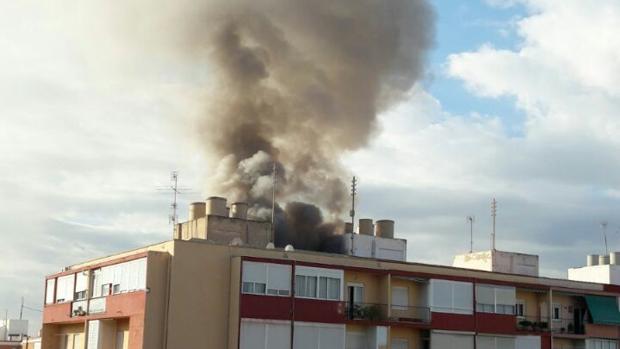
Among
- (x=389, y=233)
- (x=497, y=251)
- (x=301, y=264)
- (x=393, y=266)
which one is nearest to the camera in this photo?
(x=301, y=264)

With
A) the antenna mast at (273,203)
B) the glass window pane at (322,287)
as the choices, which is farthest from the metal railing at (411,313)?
the antenna mast at (273,203)

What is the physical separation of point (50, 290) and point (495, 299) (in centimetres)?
2837

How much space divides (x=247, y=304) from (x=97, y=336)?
9441 mm

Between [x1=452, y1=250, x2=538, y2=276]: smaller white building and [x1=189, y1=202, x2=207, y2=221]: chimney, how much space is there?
71.0ft

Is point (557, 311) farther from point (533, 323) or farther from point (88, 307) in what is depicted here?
point (88, 307)

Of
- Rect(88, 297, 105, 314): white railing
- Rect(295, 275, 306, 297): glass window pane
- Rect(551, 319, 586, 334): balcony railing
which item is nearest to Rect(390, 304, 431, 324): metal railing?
Rect(295, 275, 306, 297): glass window pane

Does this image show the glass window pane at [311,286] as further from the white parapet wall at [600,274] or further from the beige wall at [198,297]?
the white parapet wall at [600,274]

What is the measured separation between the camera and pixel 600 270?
7656cm

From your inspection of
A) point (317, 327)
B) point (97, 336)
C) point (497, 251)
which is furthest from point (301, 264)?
point (497, 251)

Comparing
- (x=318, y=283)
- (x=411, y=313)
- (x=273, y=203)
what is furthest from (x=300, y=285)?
(x=273, y=203)

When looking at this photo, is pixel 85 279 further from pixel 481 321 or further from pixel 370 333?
pixel 481 321

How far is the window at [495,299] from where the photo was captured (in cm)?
5494

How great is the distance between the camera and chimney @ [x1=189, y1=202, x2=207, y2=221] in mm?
72438

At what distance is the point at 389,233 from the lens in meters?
76.9
